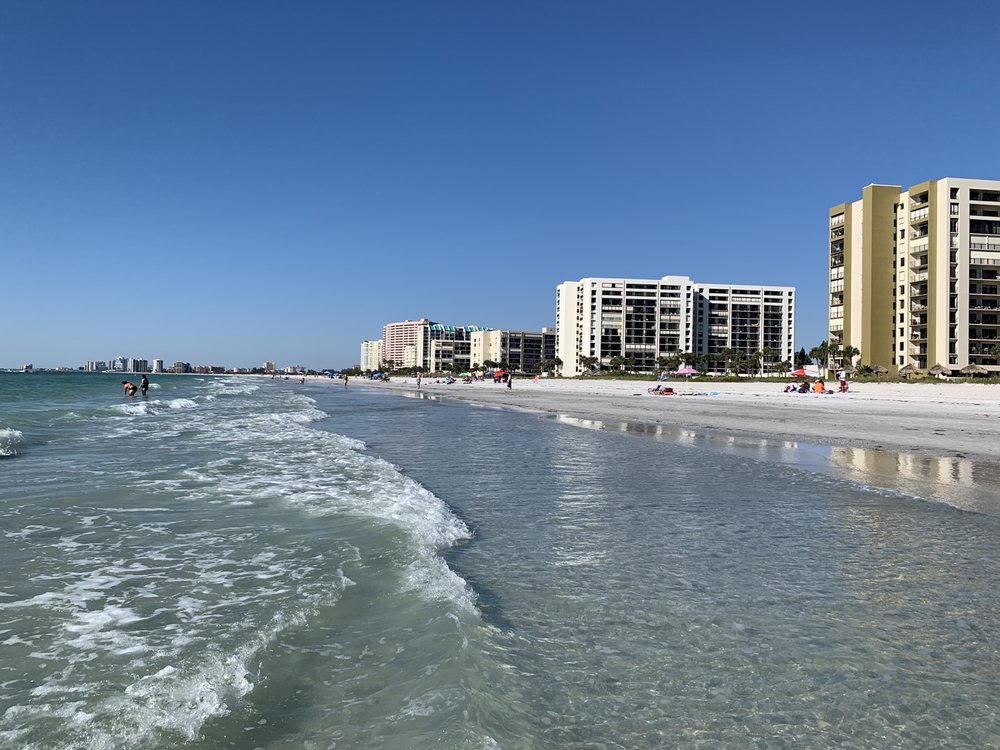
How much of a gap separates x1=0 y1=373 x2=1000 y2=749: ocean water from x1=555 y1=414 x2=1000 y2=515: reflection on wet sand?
26 centimetres

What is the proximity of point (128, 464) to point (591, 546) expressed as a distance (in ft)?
33.6

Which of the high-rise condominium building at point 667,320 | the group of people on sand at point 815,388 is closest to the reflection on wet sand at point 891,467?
the group of people on sand at point 815,388

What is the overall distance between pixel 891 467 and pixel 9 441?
2089 centimetres

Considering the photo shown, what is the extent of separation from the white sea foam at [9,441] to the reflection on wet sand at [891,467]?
1672cm

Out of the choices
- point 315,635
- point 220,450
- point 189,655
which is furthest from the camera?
point 220,450

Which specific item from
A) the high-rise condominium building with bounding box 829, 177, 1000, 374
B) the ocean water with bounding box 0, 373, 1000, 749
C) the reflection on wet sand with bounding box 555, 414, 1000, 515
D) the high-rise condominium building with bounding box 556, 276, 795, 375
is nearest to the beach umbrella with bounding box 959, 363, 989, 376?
the high-rise condominium building with bounding box 829, 177, 1000, 374

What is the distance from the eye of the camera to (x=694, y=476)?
11.4 metres

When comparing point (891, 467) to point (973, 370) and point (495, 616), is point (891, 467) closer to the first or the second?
point (495, 616)

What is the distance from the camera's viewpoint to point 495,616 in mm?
4559

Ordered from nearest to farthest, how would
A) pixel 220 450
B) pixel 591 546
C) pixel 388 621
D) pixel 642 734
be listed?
pixel 642 734
pixel 388 621
pixel 591 546
pixel 220 450

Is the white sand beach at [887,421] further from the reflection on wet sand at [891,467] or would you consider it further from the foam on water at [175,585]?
the foam on water at [175,585]

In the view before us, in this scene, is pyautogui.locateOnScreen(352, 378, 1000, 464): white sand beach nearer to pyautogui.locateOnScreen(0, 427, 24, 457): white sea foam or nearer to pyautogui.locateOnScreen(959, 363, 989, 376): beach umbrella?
pyautogui.locateOnScreen(0, 427, 24, 457): white sea foam

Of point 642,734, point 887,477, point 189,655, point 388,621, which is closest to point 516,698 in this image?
point 642,734

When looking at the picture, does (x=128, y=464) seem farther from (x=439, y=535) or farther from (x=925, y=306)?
(x=925, y=306)
